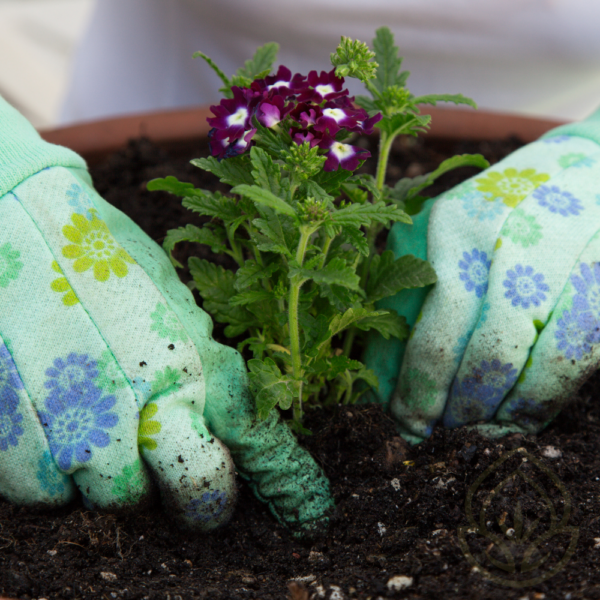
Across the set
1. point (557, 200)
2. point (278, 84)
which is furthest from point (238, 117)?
point (557, 200)

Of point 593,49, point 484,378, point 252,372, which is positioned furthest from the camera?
point 593,49

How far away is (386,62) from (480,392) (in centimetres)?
67

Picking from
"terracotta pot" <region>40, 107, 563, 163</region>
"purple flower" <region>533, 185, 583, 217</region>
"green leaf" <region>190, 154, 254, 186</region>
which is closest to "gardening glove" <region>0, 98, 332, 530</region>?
"green leaf" <region>190, 154, 254, 186</region>

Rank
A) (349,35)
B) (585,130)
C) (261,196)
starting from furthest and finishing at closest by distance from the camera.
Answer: (349,35) → (585,130) → (261,196)

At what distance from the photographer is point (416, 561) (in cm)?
99

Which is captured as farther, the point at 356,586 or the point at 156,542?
the point at 156,542

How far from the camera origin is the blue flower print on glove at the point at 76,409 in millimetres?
1041

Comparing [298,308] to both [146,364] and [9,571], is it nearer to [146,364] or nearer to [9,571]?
[146,364]

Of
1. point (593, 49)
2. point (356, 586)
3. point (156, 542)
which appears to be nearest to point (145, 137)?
point (156, 542)

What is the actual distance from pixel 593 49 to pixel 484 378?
67.1 inches

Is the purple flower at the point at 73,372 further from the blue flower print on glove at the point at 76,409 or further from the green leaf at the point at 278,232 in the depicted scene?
the green leaf at the point at 278,232

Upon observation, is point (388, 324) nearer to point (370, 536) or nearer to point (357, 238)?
point (357, 238)

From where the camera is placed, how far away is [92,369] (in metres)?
1.04

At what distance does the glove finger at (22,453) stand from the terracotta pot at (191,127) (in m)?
1.00
